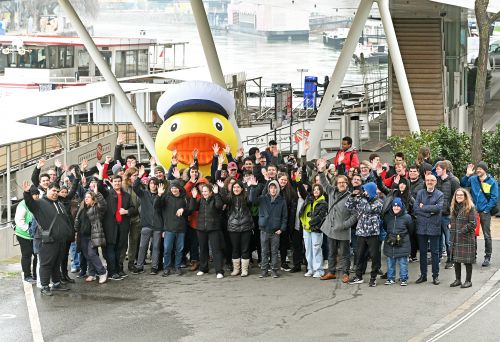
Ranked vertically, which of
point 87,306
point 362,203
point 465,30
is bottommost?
point 87,306

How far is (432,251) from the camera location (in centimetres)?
1493

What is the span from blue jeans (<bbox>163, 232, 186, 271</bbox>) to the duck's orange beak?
A: 11.5ft

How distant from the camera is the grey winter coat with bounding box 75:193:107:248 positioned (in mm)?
15406

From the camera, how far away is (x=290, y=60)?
116000mm

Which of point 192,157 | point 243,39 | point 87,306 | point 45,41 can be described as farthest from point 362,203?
A: point 243,39

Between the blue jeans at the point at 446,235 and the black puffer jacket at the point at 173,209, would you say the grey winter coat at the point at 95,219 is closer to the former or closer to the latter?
the black puffer jacket at the point at 173,209

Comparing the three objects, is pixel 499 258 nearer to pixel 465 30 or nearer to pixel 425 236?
pixel 425 236

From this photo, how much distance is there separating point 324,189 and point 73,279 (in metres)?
3.30

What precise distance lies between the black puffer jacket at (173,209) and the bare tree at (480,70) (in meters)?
7.15

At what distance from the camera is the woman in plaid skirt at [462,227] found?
A: 47.5ft

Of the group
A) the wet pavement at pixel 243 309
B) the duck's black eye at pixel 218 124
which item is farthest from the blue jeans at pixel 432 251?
the duck's black eye at pixel 218 124

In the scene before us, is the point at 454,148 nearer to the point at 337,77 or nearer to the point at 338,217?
the point at 337,77

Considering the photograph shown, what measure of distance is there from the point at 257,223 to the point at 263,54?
356ft

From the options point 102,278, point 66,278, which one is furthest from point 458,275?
point 66,278
